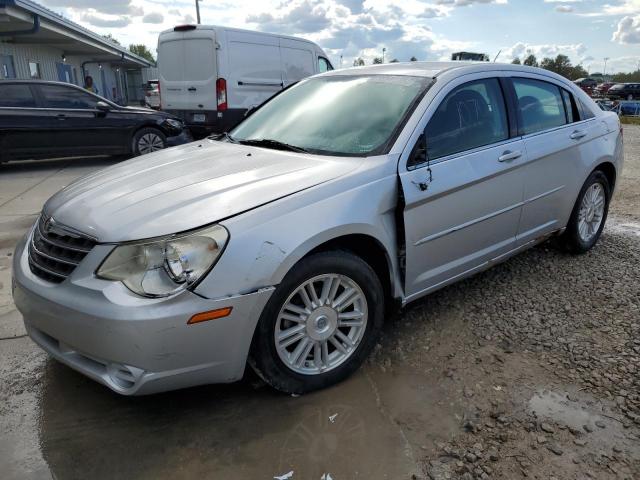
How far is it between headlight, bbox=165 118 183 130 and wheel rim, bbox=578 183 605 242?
7.85 m

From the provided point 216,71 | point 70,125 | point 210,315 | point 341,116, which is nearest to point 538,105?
point 341,116

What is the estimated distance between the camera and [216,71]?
32.8 feet

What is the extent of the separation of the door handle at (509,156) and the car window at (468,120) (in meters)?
0.11

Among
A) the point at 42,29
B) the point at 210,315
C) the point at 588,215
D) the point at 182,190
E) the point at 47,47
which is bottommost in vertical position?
the point at 588,215

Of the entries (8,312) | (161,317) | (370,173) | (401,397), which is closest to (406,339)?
(401,397)

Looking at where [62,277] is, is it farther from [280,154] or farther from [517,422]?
[517,422]

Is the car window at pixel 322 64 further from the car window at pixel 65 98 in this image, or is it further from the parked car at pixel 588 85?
the parked car at pixel 588 85

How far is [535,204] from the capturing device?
3.89 metres

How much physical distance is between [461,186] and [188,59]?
8.53 meters

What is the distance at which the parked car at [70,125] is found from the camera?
891 centimetres

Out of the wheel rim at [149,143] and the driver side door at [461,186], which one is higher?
the driver side door at [461,186]

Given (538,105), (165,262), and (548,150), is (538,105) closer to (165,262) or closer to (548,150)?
(548,150)

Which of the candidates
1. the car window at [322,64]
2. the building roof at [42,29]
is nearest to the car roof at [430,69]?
the car window at [322,64]

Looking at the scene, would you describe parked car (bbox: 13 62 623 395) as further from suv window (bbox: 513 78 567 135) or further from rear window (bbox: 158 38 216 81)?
rear window (bbox: 158 38 216 81)
